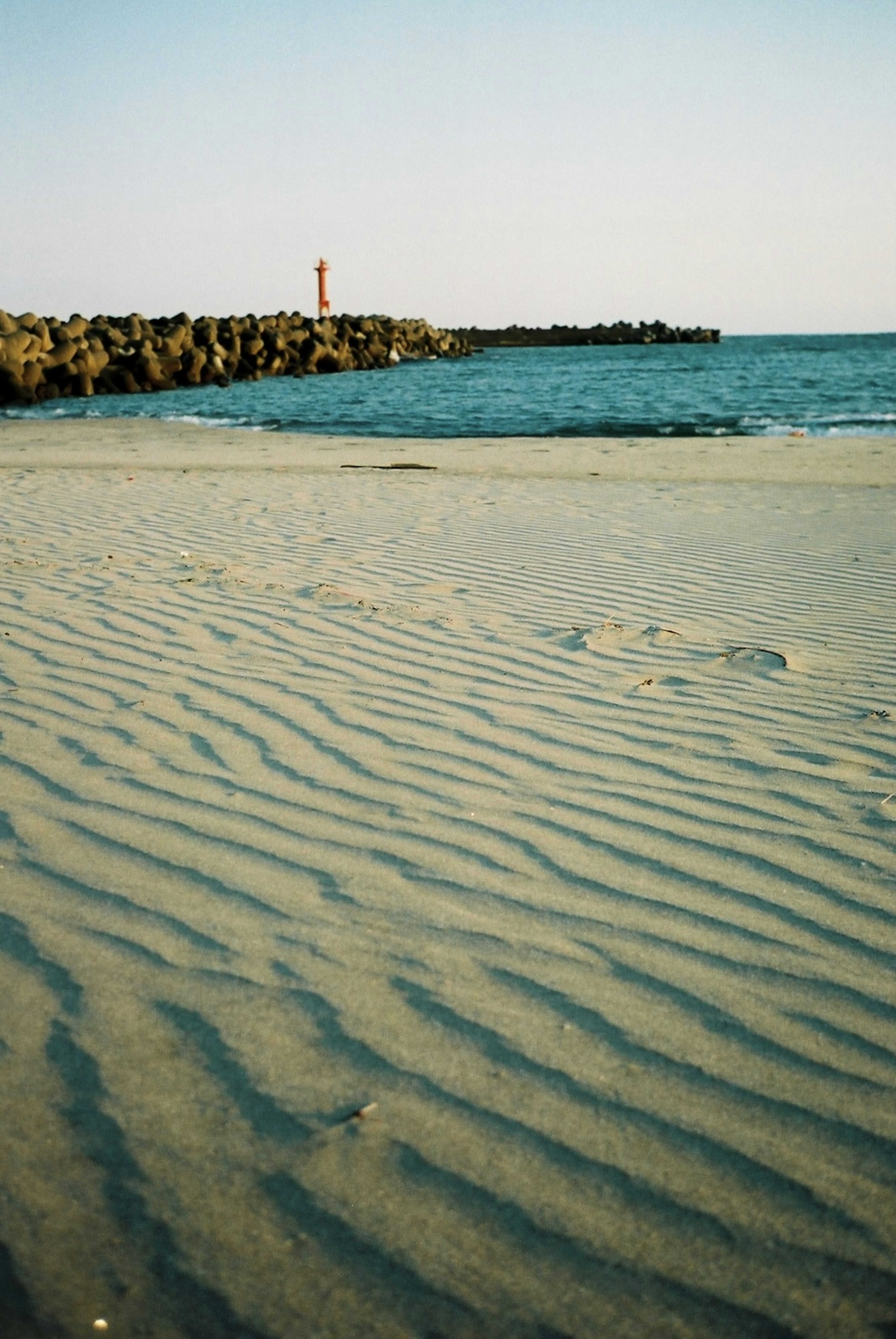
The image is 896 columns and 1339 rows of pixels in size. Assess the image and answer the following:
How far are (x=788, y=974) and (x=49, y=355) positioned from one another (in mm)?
22917

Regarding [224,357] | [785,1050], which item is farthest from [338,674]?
[224,357]

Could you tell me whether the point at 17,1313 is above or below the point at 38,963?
below

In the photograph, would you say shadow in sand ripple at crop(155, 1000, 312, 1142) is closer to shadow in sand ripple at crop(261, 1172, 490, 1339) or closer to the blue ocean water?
shadow in sand ripple at crop(261, 1172, 490, 1339)

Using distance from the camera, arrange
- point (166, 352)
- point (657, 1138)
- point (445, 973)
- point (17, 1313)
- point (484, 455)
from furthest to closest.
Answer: point (166, 352), point (484, 455), point (445, 973), point (657, 1138), point (17, 1313)

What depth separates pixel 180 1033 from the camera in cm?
190

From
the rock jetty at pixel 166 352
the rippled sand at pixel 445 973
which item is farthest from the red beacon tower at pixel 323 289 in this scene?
the rippled sand at pixel 445 973

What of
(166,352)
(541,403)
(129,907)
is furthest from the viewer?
(166,352)

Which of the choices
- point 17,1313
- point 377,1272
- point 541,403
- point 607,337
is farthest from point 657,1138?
point 607,337

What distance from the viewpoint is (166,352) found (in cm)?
2677

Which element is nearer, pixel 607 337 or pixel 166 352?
pixel 166 352

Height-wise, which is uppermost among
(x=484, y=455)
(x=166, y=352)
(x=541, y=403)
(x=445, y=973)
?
(x=166, y=352)

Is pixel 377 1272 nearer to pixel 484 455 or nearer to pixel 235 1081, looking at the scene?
pixel 235 1081

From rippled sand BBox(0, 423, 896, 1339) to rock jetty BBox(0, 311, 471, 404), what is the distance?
1857 cm

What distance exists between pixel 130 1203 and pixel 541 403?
20.8 meters
